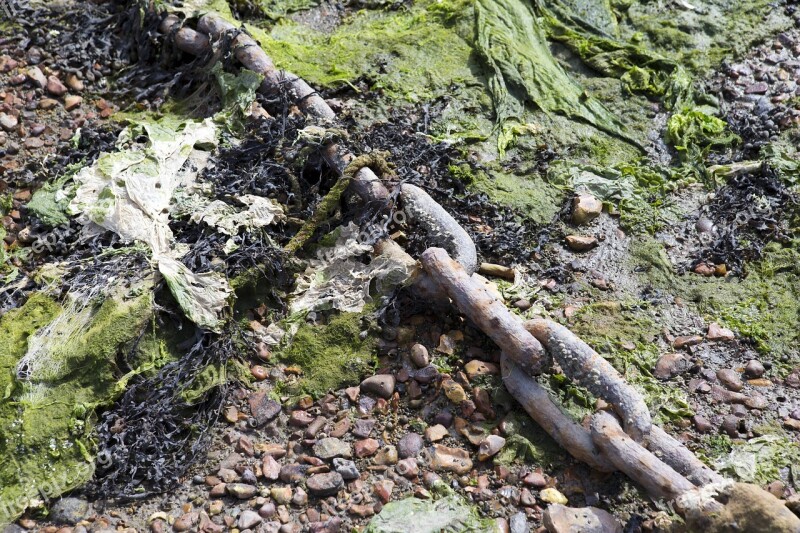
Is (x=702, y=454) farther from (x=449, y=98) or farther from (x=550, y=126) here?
(x=449, y=98)

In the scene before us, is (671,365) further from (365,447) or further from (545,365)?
(365,447)

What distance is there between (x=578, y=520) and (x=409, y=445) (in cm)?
83

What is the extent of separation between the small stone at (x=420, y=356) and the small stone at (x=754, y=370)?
63.8 inches

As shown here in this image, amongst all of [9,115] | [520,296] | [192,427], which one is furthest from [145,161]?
[520,296]

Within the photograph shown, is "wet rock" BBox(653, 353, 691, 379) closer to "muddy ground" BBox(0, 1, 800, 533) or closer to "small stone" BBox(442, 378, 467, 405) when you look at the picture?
"muddy ground" BBox(0, 1, 800, 533)

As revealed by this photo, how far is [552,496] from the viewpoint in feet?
10.4

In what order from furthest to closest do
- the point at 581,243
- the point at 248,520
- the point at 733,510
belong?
the point at 581,243, the point at 248,520, the point at 733,510

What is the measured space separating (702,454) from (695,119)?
2.60 metres

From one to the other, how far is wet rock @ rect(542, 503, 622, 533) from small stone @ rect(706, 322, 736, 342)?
4.14 ft

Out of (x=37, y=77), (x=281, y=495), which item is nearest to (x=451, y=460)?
(x=281, y=495)

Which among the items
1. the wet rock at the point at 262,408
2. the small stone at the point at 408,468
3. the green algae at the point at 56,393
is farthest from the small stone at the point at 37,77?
the small stone at the point at 408,468

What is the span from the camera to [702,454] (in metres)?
3.32

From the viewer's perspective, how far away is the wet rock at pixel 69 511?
318cm

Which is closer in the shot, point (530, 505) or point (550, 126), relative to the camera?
point (530, 505)
